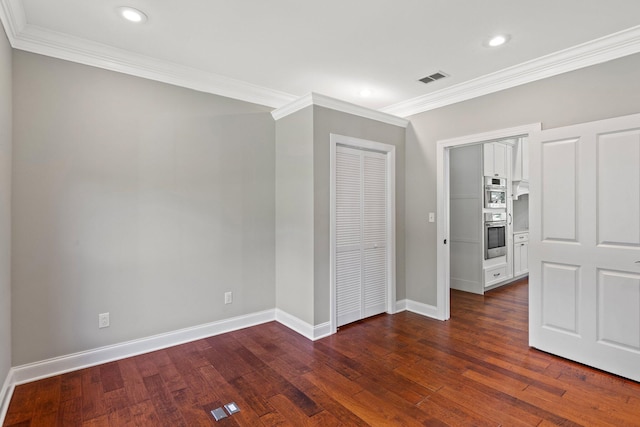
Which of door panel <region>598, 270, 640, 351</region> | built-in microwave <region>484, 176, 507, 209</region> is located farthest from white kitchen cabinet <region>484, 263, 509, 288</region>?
door panel <region>598, 270, 640, 351</region>

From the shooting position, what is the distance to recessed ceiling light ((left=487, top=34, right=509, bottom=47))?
263 cm

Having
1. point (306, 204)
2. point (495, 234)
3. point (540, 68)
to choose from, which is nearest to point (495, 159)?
point (495, 234)

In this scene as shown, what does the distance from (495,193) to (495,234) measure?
2.23 feet

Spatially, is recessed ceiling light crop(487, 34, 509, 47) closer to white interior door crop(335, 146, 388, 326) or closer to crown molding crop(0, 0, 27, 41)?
white interior door crop(335, 146, 388, 326)

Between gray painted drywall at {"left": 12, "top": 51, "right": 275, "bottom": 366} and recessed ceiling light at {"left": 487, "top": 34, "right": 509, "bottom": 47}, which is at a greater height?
recessed ceiling light at {"left": 487, "top": 34, "right": 509, "bottom": 47}

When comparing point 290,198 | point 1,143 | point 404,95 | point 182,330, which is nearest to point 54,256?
point 1,143

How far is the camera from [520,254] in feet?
19.6

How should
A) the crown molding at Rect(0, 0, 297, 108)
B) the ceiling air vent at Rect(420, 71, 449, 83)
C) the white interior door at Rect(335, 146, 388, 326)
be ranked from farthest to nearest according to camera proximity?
1. the white interior door at Rect(335, 146, 388, 326)
2. the ceiling air vent at Rect(420, 71, 449, 83)
3. the crown molding at Rect(0, 0, 297, 108)

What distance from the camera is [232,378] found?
8.54ft

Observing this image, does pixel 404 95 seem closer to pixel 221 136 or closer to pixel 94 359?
pixel 221 136

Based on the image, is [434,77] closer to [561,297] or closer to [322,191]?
[322,191]

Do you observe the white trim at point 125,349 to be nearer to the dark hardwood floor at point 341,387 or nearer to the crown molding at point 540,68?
the dark hardwood floor at point 341,387

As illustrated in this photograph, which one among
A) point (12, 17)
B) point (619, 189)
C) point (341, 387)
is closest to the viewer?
point (12, 17)

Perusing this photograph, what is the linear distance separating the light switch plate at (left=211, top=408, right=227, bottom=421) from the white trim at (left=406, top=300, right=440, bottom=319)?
273 centimetres
